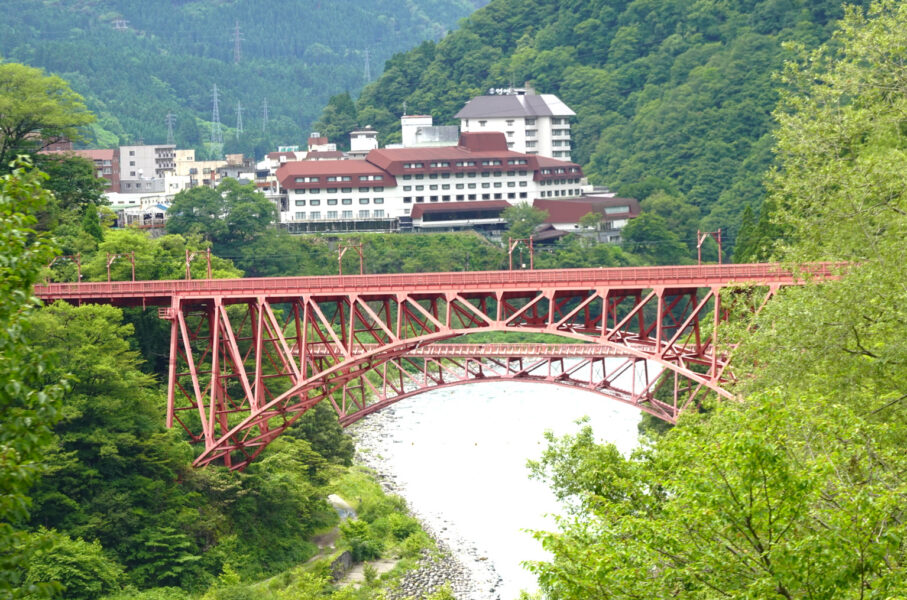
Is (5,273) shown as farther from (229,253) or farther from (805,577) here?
(229,253)

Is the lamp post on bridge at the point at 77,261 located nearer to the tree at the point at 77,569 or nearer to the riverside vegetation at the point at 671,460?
the riverside vegetation at the point at 671,460

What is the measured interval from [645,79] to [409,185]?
124ft

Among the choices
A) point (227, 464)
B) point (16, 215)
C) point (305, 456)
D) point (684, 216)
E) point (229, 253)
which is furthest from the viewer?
point (684, 216)

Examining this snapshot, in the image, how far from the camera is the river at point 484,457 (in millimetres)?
51094

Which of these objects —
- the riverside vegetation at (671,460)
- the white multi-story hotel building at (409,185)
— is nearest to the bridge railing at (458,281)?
the riverside vegetation at (671,460)

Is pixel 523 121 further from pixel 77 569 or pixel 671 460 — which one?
pixel 671 460

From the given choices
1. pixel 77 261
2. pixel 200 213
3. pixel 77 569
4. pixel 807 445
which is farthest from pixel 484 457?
pixel 807 445

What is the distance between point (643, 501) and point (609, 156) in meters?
110

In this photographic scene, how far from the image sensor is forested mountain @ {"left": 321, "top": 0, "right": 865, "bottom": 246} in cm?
12038

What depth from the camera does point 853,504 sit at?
18.2 m

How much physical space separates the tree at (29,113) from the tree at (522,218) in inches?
1813

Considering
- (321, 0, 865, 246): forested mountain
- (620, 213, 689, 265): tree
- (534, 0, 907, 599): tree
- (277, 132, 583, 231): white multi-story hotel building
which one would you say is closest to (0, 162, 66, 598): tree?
(534, 0, 907, 599): tree

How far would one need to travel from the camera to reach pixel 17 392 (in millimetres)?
15664

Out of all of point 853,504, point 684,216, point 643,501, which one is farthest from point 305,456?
point 684,216
